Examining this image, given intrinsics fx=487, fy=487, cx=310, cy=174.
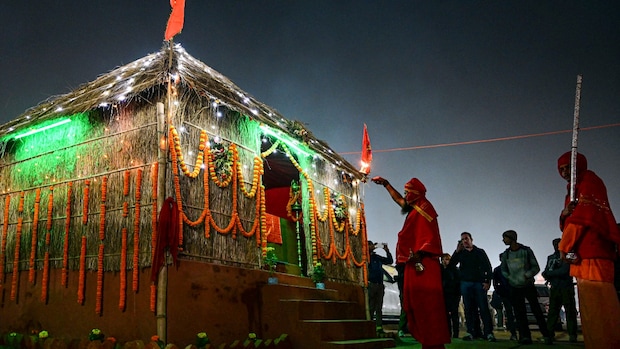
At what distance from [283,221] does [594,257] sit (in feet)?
22.5

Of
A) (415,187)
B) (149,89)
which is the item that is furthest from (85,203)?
(415,187)

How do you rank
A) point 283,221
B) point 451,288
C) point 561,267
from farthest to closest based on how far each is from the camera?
point 283,221, point 451,288, point 561,267

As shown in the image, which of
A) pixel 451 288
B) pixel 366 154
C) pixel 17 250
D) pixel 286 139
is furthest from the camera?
pixel 366 154

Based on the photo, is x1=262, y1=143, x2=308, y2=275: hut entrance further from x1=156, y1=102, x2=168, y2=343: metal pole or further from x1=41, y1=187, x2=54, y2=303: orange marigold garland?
x1=41, y1=187, x2=54, y2=303: orange marigold garland

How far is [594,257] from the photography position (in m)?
4.15

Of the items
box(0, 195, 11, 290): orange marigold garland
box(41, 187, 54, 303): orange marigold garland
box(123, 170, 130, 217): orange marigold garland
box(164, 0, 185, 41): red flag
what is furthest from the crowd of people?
box(0, 195, 11, 290): orange marigold garland

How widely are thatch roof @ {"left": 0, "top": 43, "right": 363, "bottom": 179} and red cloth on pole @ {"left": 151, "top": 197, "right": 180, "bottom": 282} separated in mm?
1669

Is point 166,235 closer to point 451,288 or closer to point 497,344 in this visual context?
point 497,344

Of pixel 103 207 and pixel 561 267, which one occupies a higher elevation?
pixel 103 207

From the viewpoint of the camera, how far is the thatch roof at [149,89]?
6.73 metres

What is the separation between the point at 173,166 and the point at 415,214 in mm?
3262

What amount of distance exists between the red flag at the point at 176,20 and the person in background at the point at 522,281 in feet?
21.8

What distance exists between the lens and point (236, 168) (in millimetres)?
7633

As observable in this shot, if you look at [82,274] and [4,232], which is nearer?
[82,274]
